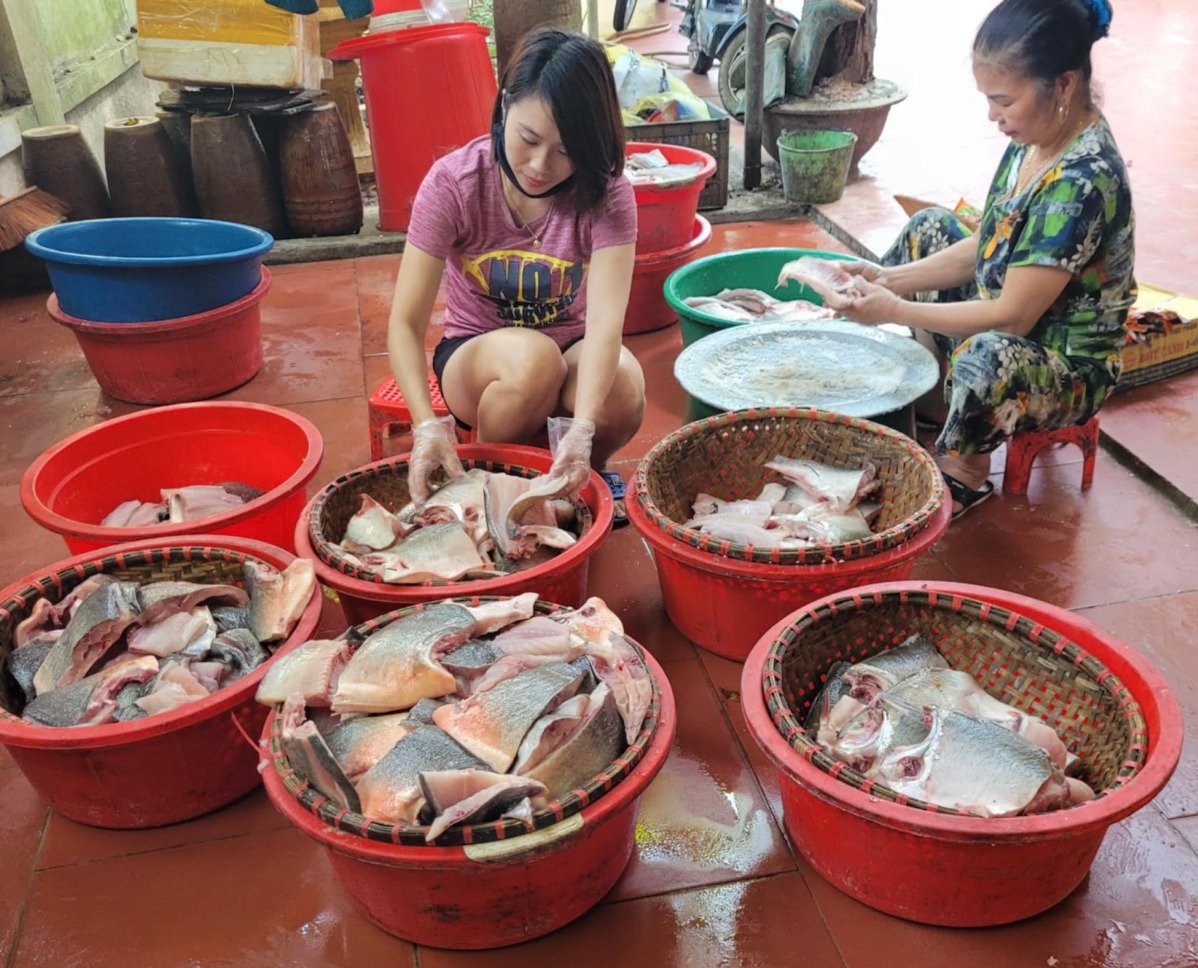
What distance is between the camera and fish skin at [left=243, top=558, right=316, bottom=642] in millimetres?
2244

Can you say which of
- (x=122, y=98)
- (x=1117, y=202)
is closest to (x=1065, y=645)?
(x=1117, y=202)

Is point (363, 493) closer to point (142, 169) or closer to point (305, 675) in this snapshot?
point (305, 675)

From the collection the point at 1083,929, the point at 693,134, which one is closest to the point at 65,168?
the point at 693,134

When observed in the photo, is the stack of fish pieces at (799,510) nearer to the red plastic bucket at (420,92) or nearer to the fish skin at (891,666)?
the fish skin at (891,666)

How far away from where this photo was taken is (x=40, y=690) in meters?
2.19

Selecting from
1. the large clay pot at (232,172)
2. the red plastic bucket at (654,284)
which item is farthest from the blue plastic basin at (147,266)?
the red plastic bucket at (654,284)

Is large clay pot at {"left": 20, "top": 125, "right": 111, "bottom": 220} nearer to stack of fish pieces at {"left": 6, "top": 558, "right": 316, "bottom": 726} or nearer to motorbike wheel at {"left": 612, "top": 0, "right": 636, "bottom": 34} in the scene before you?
stack of fish pieces at {"left": 6, "top": 558, "right": 316, "bottom": 726}

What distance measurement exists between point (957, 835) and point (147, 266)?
347 centimetres

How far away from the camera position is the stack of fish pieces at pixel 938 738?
1776mm

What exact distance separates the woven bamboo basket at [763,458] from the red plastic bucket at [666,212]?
5.56ft

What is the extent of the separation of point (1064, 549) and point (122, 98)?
787 cm

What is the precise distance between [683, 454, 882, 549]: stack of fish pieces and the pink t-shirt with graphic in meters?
0.76

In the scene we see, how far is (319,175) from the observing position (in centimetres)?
581

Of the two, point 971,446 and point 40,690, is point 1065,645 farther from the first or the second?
point 40,690
